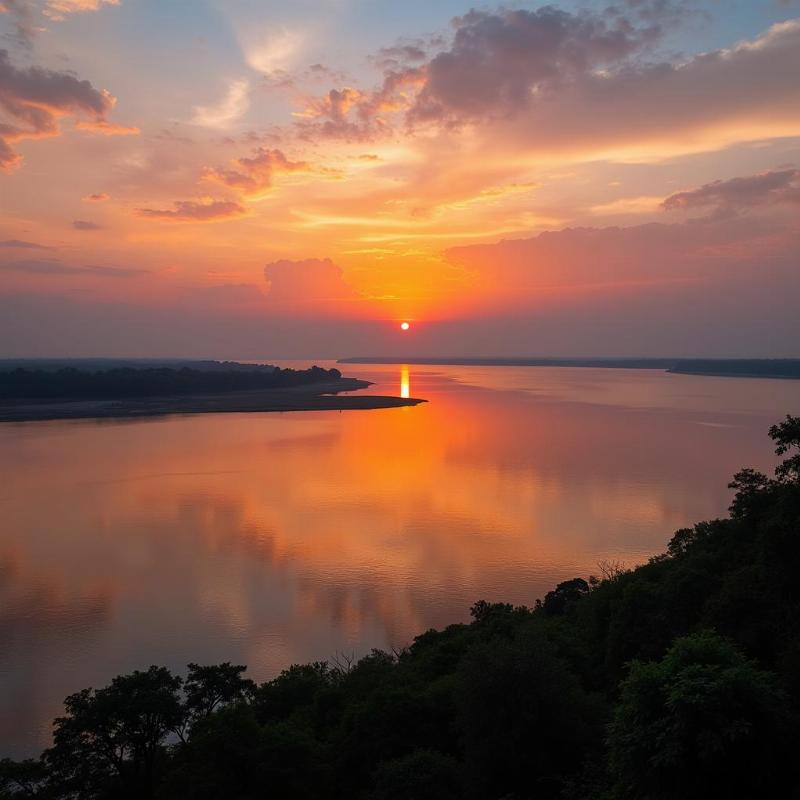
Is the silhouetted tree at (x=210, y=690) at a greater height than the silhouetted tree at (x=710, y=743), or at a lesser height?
lesser

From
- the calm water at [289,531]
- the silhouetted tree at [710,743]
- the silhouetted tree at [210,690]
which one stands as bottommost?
the calm water at [289,531]

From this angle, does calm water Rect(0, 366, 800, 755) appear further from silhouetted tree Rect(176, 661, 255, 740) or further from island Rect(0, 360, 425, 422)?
island Rect(0, 360, 425, 422)

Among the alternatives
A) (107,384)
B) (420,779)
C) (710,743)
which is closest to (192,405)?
(107,384)

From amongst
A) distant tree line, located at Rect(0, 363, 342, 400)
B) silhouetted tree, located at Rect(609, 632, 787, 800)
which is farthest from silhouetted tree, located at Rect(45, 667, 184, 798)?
distant tree line, located at Rect(0, 363, 342, 400)

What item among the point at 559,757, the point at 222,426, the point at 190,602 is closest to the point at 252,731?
the point at 559,757

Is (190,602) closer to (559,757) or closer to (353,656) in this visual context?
(353,656)

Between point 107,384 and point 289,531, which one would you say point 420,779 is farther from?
point 107,384

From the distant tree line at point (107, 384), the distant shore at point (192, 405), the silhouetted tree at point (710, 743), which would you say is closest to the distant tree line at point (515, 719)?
the silhouetted tree at point (710, 743)

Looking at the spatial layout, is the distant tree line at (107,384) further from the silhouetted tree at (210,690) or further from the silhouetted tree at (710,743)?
the silhouetted tree at (710,743)
